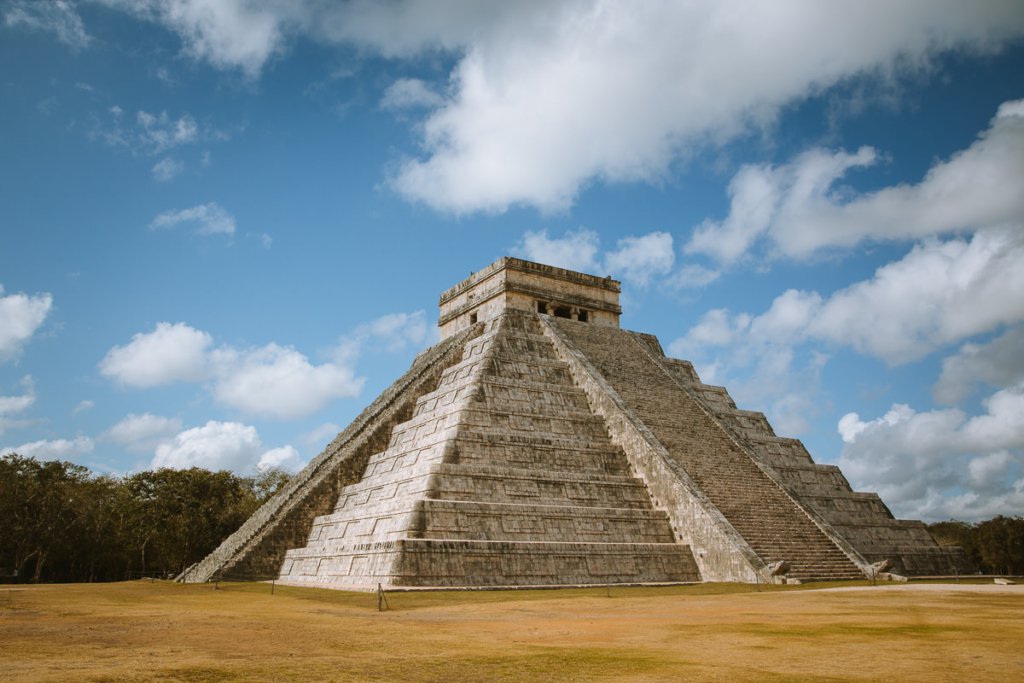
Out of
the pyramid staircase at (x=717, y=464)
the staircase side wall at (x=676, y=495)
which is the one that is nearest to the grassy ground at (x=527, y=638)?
the staircase side wall at (x=676, y=495)

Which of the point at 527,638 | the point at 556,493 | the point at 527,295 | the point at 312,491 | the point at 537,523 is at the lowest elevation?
the point at 527,638

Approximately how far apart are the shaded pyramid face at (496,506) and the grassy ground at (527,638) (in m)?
2.30

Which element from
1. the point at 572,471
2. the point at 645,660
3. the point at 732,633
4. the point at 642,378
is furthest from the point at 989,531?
the point at 645,660

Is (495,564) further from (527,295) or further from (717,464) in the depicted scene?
(527,295)

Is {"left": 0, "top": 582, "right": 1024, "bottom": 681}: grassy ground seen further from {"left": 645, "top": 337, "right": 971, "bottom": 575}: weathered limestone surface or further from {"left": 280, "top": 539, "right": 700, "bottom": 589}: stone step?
{"left": 645, "top": 337, "right": 971, "bottom": 575}: weathered limestone surface

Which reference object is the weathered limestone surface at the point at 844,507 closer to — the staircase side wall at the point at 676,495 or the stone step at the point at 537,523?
the staircase side wall at the point at 676,495

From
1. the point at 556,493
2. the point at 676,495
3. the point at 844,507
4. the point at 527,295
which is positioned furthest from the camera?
the point at 527,295

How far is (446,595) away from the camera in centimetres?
1527

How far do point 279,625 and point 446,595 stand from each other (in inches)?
219

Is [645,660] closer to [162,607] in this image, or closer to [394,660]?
[394,660]

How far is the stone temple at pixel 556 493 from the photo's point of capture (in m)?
17.8

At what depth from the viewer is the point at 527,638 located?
8.72m

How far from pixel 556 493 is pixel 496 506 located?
6.87ft

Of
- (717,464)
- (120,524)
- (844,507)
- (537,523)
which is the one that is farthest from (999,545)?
(120,524)
